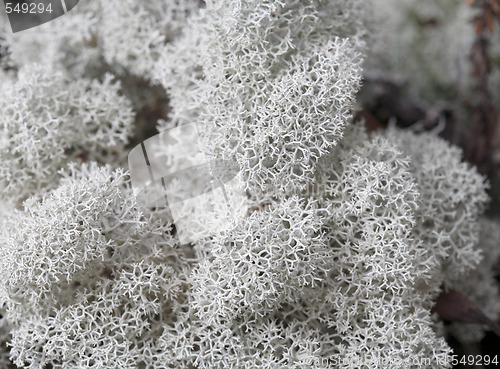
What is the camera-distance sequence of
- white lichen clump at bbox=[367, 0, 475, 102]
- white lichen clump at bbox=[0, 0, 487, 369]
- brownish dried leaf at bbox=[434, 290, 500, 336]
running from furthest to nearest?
white lichen clump at bbox=[367, 0, 475, 102], brownish dried leaf at bbox=[434, 290, 500, 336], white lichen clump at bbox=[0, 0, 487, 369]

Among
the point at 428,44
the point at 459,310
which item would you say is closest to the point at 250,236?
the point at 459,310

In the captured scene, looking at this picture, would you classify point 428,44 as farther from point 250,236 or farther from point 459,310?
point 250,236

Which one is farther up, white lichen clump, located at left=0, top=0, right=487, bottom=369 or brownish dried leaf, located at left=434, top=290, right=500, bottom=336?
white lichen clump, located at left=0, top=0, right=487, bottom=369

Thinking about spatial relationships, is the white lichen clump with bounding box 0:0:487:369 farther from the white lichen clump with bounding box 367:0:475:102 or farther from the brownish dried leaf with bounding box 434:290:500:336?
the white lichen clump with bounding box 367:0:475:102

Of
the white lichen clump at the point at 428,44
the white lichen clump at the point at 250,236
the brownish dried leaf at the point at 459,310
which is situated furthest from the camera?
the white lichen clump at the point at 428,44

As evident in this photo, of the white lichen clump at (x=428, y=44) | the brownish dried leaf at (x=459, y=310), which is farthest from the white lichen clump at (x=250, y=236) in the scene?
the white lichen clump at (x=428, y=44)

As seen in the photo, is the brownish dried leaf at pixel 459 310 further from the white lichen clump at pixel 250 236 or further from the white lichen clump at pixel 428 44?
the white lichen clump at pixel 428 44

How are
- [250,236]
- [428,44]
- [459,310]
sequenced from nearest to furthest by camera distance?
[250,236] < [459,310] < [428,44]

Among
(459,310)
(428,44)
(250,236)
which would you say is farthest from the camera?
(428,44)

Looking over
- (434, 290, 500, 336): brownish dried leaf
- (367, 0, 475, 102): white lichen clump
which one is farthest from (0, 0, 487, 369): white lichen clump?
(367, 0, 475, 102): white lichen clump

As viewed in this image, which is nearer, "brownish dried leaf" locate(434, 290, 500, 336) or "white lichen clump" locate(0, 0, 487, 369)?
"white lichen clump" locate(0, 0, 487, 369)
